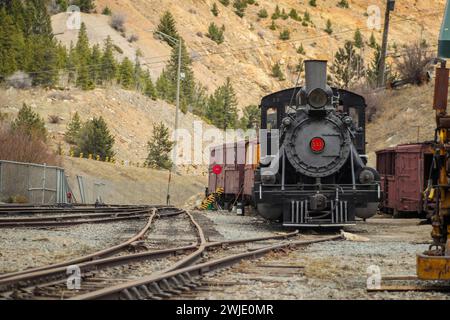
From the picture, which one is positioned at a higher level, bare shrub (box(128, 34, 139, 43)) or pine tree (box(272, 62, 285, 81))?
bare shrub (box(128, 34, 139, 43))

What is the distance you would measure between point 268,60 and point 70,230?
3691 inches

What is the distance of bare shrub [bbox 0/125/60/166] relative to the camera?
3826 centimetres

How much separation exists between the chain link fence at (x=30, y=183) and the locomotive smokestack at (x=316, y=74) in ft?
48.2

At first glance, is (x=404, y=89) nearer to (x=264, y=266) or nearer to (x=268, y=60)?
(x=264, y=266)

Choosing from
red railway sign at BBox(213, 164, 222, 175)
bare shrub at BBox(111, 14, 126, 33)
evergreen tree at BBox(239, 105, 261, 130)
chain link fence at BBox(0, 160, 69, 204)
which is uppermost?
bare shrub at BBox(111, 14, 126, 33)

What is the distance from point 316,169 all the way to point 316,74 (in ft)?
7.17

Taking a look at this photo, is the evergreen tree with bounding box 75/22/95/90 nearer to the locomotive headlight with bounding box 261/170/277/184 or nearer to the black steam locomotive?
the black steam locomotive

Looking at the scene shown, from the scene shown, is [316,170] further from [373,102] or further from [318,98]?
[373,102]

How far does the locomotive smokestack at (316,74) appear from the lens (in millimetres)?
16062

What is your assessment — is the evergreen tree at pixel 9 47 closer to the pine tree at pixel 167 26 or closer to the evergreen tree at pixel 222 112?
the evergreen tree at pixel 222 112

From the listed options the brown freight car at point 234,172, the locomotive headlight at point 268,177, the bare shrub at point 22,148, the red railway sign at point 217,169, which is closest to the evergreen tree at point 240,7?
the bare shrub at point 22,148

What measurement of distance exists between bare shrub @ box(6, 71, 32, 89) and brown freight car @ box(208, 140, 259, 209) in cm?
3815

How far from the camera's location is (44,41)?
70.3 meters

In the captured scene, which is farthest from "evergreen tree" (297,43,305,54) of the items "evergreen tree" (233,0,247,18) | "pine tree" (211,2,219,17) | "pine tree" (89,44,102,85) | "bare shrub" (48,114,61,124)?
"bare shrub" (48,114,61,124)
